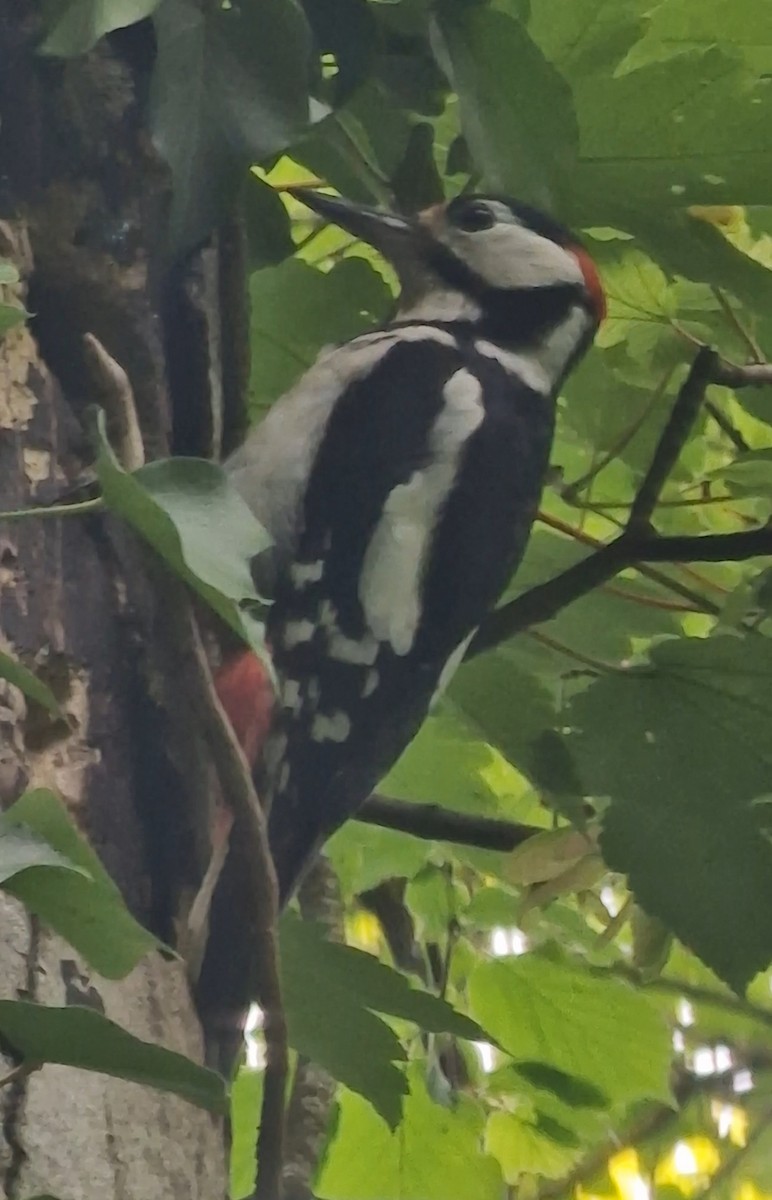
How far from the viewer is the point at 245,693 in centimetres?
81

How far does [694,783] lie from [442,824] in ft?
0.57

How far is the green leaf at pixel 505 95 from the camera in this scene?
67 centimetres

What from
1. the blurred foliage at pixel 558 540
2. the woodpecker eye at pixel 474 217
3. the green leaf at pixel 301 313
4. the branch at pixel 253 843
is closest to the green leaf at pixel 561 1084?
the blurred foliage at pixel 558 540

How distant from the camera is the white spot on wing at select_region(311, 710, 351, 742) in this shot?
0.91 meters

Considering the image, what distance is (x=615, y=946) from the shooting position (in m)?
1.08

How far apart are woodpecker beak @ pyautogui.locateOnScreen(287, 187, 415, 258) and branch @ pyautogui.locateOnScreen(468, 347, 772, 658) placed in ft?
0.84

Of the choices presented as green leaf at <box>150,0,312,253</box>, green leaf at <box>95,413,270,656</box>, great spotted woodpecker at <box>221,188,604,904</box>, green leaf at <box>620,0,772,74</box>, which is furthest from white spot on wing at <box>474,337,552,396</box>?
green leaf at <box>95,413,270,656</box>

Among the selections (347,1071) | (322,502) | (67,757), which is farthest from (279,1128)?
(322,502)

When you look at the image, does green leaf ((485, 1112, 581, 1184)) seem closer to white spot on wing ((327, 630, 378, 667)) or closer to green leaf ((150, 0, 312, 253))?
white spot on wing ((327, 630, 378, 667))

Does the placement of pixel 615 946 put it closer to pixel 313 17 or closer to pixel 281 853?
pixel 281 853

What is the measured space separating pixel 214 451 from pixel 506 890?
0.44 meters

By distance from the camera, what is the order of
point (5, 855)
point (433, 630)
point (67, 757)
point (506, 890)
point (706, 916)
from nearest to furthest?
point (5, 855) < point (67, 757) < point (706, 916) < point (433, 630) < point (506, 890)

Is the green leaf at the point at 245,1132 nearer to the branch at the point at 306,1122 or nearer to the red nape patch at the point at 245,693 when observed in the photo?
the branch at the point at 306,1122

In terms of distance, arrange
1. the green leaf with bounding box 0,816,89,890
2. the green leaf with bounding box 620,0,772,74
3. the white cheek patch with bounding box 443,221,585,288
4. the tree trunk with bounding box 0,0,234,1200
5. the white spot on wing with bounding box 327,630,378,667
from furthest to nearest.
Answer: the white cheek patch with bounding box 443,221,585,288, the white spot on wing with bounding box 327,630,378,667, the green leaf with bounding box 620,0,772,74, the tree trunk with bounding box 0,0,234,1200, the green leaf with bounding box 0,816,89,890
